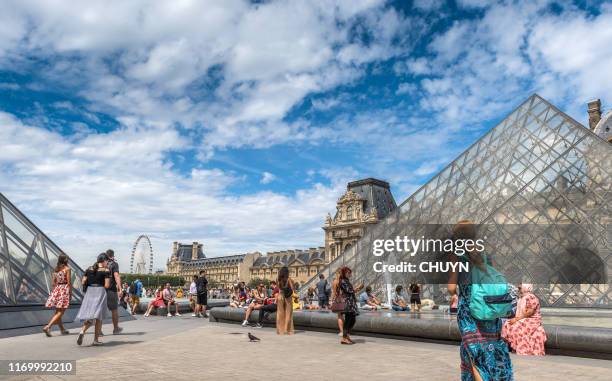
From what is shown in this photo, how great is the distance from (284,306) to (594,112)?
68734mm

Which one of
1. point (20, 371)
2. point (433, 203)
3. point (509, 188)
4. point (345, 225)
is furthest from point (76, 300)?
point (345, 225)

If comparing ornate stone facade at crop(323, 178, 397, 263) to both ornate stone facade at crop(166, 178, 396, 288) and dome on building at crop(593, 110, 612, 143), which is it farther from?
dome on building at crop(593, 110, 612, 143)

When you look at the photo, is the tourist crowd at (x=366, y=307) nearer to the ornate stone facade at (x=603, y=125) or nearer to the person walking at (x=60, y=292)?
the person walking at (x=60, y=292)

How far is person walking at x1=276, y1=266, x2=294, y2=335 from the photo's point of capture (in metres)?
10.4

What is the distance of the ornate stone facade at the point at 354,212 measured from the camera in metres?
88.3

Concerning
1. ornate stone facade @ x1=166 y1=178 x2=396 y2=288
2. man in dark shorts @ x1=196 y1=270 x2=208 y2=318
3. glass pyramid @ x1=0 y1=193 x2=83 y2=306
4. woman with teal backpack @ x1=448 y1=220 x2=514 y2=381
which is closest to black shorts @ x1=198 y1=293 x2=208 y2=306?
man in dark shorts @ x1=196 y1=270 x2=208 y2=318

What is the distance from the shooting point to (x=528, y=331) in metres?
7.48

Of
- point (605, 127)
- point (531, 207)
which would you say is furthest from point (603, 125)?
point (531, 207)

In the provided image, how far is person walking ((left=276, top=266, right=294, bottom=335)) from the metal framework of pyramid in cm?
791

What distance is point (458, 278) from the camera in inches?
153

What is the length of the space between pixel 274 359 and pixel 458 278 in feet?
12.3

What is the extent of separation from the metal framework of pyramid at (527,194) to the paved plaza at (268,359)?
1001 cm

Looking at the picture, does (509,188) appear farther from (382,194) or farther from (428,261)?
(382,194)

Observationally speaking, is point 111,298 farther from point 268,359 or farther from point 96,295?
point 268,359
